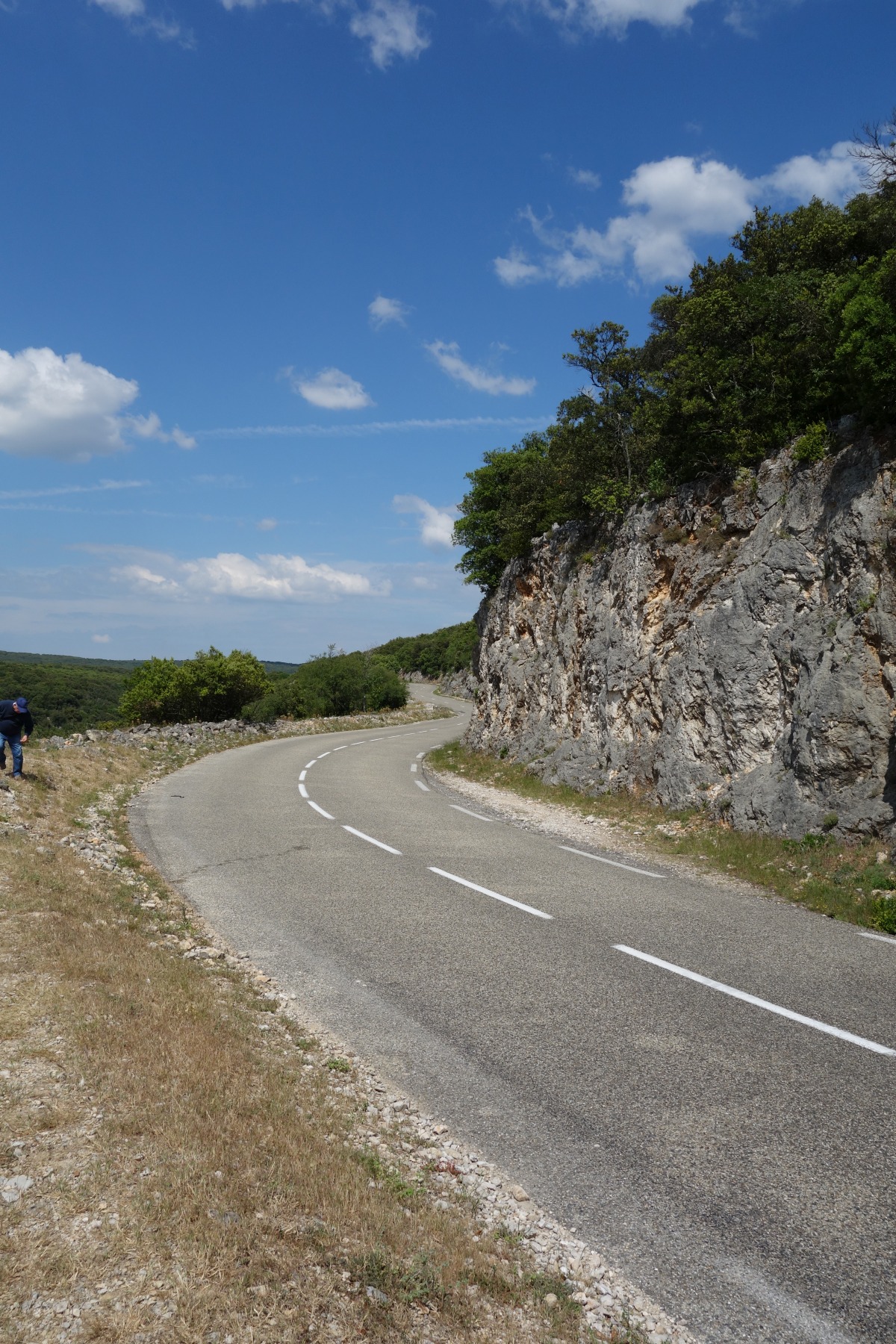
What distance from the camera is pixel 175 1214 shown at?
10.6ft

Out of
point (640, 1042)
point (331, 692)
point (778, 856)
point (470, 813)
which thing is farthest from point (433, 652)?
point (640, 1042)

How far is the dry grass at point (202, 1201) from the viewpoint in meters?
2.81

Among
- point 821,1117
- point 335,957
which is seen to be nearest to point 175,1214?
point 821,1117

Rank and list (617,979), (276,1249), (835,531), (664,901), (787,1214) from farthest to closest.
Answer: (835,531) < (664,901) < (617,979) < (787,1214) < (276,1249)

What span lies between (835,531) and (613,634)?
709 centimetres

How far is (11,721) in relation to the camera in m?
15.2

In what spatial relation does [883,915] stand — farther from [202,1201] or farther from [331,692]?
[331,692]

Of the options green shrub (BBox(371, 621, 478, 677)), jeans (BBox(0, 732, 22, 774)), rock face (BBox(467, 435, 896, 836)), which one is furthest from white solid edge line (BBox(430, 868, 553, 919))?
green shrub (BBox(371, 621, 478, 677))

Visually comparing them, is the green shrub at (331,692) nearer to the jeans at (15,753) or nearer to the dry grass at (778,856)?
the jeans at (15,753)

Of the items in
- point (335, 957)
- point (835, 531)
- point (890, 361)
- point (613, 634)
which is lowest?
point (335, 957)

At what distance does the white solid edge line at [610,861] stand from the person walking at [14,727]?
1054 cm

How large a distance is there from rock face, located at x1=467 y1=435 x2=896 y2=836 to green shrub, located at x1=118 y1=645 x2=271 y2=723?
32.4 meters

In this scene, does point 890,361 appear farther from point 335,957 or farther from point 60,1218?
point 60,1218

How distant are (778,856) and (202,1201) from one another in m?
9.60
